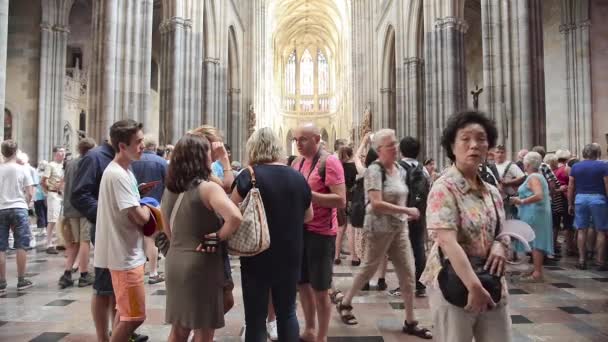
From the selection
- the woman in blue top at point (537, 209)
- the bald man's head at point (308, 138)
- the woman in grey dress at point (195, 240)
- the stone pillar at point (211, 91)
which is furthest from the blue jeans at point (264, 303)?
the stone pillar at point (211, 91)

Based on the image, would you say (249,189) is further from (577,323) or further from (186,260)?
(577,323)

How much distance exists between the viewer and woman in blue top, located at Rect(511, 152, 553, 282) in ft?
20.0

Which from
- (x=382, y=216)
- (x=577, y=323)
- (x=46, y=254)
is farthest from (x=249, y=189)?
(x=46, y=254)

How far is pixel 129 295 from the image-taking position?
296 centimetres

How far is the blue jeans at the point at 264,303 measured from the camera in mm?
2734

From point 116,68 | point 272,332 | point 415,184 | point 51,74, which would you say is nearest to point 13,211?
point 272,332

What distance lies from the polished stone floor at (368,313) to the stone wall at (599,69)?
1239 centimetres

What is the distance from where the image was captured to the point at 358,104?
30609 mm

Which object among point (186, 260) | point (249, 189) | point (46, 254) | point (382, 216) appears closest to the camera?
point (186, 260)

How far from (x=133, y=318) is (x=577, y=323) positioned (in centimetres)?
405

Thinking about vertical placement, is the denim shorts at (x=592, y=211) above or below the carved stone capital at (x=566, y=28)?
below

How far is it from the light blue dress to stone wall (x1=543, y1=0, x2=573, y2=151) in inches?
491

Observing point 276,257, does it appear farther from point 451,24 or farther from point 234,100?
point 234,100

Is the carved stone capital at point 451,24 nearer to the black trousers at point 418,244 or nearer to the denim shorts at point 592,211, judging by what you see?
the denim shorts at point 592,211
